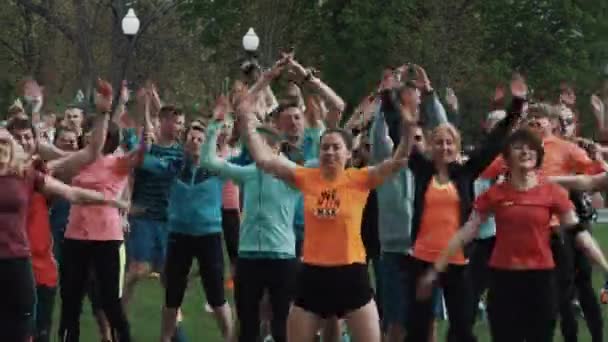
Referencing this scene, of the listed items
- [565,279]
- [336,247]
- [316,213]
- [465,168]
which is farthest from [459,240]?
[565,279]

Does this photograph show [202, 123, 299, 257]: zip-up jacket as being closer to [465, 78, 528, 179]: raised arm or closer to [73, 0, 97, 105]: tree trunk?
[465, 78, 528, 179]: raised arm

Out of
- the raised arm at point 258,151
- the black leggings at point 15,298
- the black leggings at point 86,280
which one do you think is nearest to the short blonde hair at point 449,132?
the raised arm at point 258,151

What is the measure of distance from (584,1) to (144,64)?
1688 cm

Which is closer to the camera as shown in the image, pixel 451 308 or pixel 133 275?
pixel 451 308

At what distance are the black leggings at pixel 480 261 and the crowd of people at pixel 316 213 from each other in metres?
0.02

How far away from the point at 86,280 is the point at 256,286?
1668mm

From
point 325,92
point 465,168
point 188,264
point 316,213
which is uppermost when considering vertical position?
point 325,92

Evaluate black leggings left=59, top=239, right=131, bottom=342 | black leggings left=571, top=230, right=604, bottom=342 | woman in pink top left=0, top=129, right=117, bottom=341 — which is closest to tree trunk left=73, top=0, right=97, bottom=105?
black leggings left=59, top=239, right=131, bottom=342

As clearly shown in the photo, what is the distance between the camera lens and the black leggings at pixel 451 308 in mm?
10906

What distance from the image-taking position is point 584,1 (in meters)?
58.4

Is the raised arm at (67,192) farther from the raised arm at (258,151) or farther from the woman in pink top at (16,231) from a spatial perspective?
the raised arm at (258,151)

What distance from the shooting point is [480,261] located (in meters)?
12.6

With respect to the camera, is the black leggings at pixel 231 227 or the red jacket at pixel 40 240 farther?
the black leggings at pixel 231 227

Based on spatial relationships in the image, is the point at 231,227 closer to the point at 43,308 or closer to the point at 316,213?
the point at 43,308
